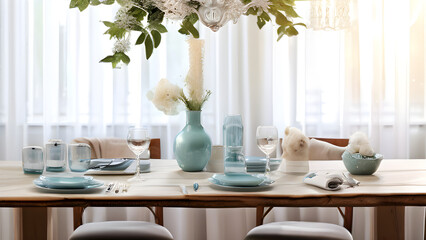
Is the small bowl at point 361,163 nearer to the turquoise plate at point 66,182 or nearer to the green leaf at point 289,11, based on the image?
the green leaf at point 289,11

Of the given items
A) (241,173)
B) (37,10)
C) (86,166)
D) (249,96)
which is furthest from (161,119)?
(241,173)

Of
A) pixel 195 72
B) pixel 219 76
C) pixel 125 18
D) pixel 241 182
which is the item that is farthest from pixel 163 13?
pixel 219 76

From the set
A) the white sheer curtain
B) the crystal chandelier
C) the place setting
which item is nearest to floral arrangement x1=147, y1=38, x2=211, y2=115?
the place setting

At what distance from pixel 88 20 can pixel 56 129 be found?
0.77 meters

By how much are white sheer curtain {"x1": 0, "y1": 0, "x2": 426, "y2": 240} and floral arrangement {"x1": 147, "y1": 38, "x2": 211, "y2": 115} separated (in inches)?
56.2

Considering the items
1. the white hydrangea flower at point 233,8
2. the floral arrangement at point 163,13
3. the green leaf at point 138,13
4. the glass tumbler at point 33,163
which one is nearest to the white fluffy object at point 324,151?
the floral arrangement at point 163,13

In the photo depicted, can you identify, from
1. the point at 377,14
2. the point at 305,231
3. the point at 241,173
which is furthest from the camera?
the point at 377,14

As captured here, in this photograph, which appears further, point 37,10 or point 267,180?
point 37,10

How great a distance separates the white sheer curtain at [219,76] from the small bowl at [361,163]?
1.49m

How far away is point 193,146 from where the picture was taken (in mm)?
1784

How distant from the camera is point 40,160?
5.83 ft

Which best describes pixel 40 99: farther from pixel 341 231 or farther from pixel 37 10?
pixel 341 231

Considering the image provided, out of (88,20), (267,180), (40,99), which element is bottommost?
(267,180)

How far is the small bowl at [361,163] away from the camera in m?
1.75
